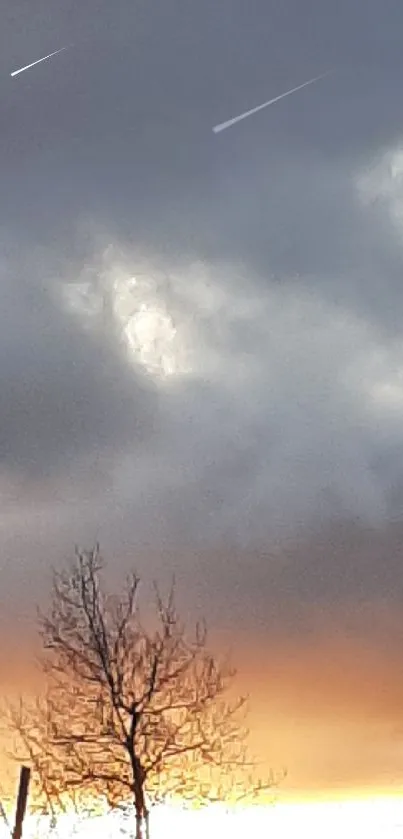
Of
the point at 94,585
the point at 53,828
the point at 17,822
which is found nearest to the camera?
the point at 17,822

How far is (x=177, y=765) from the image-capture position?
37.9 meters

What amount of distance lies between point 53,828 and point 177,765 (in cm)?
445

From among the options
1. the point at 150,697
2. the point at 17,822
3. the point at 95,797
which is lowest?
the point at 17,822

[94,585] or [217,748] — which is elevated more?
[94,585]

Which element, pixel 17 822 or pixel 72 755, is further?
pixel 72 755

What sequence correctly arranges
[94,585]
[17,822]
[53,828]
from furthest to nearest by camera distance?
[94,585] < [53,828] < [17,822]

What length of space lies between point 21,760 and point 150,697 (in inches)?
188

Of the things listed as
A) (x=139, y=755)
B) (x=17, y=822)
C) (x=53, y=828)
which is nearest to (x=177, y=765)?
(x=139, y=755)

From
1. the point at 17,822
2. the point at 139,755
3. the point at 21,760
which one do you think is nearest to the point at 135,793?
the point at 139,755

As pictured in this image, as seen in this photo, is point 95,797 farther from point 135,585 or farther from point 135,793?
point 135,585

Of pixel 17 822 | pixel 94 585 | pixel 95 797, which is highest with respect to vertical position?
pixel 94 585

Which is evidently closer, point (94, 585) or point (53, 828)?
point (53, 828)

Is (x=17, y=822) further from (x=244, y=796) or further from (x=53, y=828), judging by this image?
(x=244, y=796)

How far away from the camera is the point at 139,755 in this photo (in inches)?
1476
